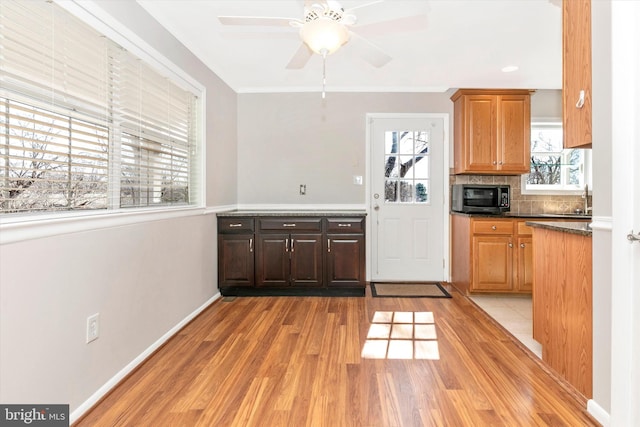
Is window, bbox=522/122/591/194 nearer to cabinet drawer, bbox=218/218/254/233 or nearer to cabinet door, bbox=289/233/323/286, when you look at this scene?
cabinet door, bbox=289/233/323/286

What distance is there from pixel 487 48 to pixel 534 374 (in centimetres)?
270

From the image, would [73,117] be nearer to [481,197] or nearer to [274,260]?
[274,260]

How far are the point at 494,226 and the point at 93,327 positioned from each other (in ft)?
12.0

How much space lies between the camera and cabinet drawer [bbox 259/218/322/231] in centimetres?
367

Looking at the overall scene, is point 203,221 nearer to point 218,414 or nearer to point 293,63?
point 293,63

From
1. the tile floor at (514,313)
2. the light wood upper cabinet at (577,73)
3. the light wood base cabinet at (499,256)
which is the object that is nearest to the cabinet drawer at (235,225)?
the light wood base cabinet at (499,256)

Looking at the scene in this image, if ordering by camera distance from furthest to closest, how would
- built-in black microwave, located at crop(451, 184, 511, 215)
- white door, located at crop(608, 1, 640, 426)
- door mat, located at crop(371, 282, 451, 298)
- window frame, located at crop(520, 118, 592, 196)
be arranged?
1. window frame, located at crop(520, 118, 592, 196)
2. built-in black microwave, located at crop(451, 184, 511, 215)
3. door mat, located at crop(371, 282, 451, 298)
4. white door, located at crop(608, 1, 640, 426)

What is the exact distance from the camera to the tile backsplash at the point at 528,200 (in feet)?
13.7

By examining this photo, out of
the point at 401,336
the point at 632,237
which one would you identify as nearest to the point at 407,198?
the point at 401,336

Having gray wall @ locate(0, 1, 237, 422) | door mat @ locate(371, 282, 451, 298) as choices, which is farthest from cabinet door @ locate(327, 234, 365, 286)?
gray wall @ locate(0, 1, 237, 422)

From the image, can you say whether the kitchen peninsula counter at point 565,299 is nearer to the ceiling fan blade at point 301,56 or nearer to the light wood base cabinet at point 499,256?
the light wood base cabinet at point 499,256

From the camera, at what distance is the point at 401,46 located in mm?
3021

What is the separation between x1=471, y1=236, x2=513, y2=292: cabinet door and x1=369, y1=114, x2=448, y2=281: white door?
2.11 feet

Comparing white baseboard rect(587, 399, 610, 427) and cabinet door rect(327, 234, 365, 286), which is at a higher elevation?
cabinet door rect(327, 234, 365, 286)
